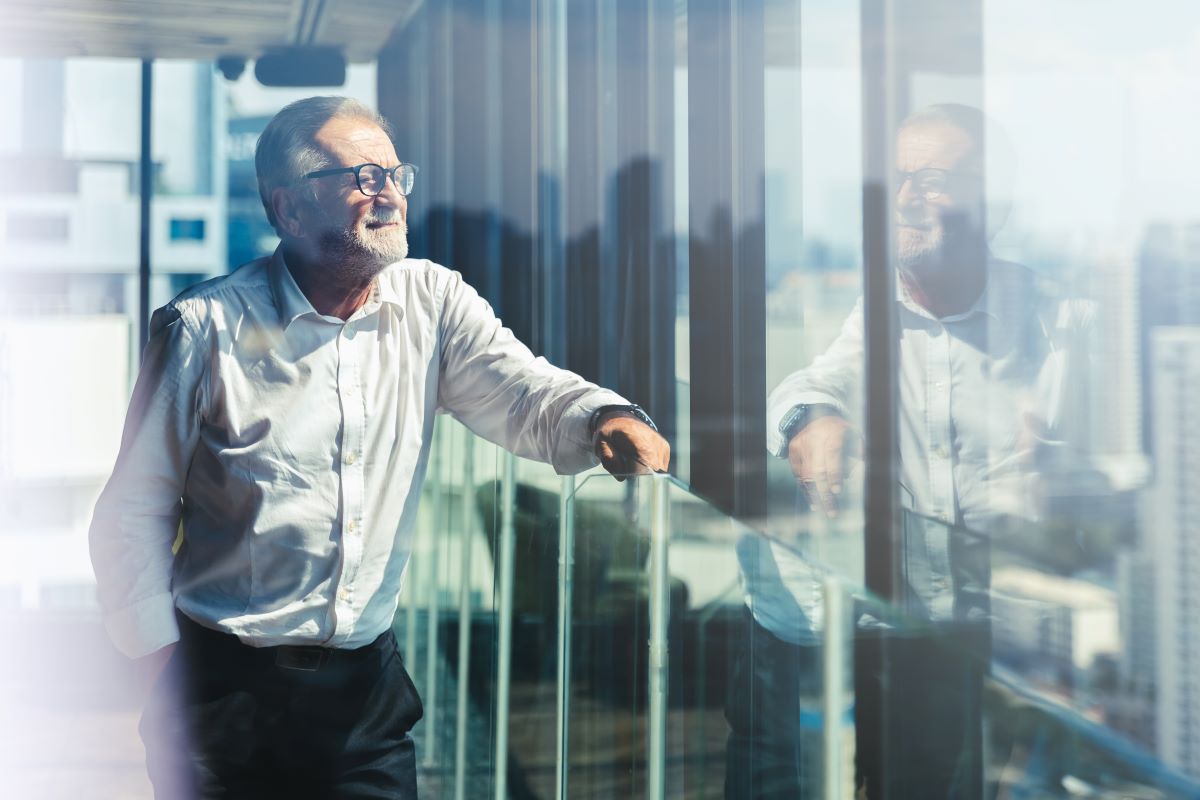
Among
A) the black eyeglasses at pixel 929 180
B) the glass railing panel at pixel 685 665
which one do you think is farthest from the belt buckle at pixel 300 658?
the black eyeglasses at pixel 929 180

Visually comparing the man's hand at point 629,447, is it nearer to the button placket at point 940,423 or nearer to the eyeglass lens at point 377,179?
the button placket at point 940,423

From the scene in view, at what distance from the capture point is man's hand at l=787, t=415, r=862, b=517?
182 centimetres

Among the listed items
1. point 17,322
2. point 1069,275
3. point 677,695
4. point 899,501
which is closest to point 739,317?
point 899,501

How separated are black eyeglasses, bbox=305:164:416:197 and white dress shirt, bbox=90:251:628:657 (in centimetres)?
14

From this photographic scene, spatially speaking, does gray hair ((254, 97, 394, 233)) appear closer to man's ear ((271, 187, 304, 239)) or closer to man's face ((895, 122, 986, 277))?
man's ear ((271, 187, 304, 239))

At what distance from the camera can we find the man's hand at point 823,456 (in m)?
1.82

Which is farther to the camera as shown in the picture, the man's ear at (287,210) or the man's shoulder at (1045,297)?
the man's ear at (287,210)

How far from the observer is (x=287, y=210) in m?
2.01

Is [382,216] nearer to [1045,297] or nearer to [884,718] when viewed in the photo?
[1045,297]

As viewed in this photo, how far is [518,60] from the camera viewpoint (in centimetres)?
407

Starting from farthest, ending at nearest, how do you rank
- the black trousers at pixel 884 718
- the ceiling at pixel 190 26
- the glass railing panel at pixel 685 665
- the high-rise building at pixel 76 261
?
1. the high-rise building at pixel 76 261
2. the ceiling at pixel 190 26
3. the glass railing panel at pixel 685 665
4. the black trousers at pixel 884 718

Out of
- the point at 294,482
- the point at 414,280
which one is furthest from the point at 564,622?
the point at 414,280

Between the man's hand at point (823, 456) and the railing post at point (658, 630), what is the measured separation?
281 millimetres

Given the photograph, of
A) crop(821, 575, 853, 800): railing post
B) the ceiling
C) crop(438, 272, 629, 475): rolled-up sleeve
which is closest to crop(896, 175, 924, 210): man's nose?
crop(438, 272, 629, 475): rolled-up sleeve
